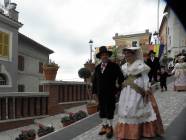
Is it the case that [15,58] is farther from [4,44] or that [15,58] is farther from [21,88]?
[21,88]

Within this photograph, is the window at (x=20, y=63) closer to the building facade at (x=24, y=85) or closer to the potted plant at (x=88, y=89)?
the building facade at (x=24, y=85)

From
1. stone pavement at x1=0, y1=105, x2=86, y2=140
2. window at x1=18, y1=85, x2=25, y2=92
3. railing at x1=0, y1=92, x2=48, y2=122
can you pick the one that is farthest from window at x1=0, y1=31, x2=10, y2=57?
stone pavement at x1=0, y1=105, x2=86, y2=140

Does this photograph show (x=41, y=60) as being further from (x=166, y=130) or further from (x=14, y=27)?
(x=166, y=130)

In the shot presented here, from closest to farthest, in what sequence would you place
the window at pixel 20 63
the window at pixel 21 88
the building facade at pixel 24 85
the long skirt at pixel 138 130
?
the long skirt at pixel 138 130
the building facade at pixel 24 85
the window at pixel 21 88
the window at pixel 20 63

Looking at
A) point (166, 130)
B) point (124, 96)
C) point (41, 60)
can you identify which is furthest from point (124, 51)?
point (41, 60)

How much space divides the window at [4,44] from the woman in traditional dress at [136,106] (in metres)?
18.7

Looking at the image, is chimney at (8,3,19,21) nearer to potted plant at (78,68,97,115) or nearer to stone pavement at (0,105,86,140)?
potted plant at (78,68,97,115)

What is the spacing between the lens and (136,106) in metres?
→ 6.25

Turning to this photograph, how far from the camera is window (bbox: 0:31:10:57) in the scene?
24.2 m

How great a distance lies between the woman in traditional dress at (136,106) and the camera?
6.20 meters

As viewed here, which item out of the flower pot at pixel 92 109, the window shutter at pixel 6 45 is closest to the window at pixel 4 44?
the window shutter at pixel 6 45

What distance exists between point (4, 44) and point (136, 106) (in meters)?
19.6

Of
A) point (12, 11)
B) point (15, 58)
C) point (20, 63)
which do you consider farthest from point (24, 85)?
point (12, 11)

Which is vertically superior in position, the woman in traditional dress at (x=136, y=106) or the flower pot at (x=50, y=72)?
the flower pot at (x=50, y=72)
